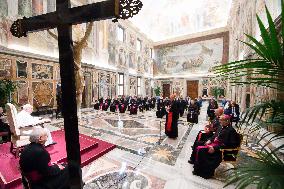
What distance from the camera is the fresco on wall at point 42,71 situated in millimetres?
10273

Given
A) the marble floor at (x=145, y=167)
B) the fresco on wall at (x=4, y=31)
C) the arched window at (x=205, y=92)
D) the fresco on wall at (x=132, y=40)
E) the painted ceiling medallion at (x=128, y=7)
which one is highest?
the fresco on wall at (x=132, y=40)

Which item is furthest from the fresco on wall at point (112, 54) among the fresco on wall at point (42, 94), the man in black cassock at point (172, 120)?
the man in black cassock at point (172, 120)

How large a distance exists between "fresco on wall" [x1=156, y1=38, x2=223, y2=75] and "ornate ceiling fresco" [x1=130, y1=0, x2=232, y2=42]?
1857 mm

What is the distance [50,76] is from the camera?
11195 millimetres

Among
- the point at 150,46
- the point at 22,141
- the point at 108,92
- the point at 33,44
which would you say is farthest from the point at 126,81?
the point at 22,141

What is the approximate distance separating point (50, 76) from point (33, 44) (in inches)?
77.6

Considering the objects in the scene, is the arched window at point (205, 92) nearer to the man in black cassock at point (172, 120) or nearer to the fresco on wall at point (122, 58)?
the fresco on wall at point (122, 58)

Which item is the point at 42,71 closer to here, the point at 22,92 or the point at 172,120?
the point at 22,92

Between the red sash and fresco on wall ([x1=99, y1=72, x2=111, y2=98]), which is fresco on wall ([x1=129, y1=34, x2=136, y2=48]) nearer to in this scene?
fresco on wall ([x1=99, y1=72, x2=111, y2=98])

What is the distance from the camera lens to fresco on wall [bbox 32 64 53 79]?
10.3 m

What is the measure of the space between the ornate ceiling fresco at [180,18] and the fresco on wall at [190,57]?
6.09ft

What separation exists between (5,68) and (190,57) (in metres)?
21.4

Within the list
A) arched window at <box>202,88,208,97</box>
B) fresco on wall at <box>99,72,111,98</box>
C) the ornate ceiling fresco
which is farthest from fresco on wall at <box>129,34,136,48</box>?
arched window at <box>202,88,208,97</box>

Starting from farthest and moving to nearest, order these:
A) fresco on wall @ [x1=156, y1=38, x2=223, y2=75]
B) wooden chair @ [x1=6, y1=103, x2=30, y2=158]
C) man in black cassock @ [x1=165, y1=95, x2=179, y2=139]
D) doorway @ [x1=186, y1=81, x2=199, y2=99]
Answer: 1. doorway @ [x1=186, y1=81, x2=199, y2=99]
2. fresco on wall @ [x1=156, y1=38, x2=223, y2=75]
3. man in black cassock @ [x1=165, y1=95, x2=179, y2=139]
4. wooden chair @ [x1=6, y1=103, x2=30, y2=158]
